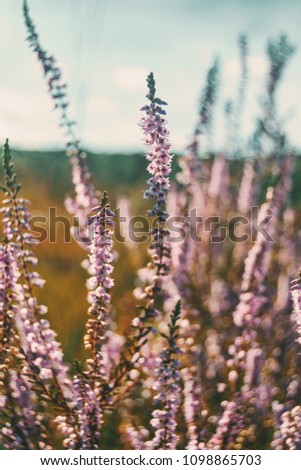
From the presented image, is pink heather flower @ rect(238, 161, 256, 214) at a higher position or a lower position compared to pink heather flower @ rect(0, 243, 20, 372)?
higher

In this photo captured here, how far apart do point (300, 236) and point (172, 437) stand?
4.38 metres

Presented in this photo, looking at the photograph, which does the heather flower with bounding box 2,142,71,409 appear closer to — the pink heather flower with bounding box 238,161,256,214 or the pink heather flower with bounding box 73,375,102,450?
the pink heather flower with bounding box 73,375,102,450

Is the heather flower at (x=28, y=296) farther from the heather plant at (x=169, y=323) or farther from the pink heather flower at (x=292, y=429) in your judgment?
the pink heather flower at (x=292, y=429)

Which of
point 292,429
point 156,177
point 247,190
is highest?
point 247,190

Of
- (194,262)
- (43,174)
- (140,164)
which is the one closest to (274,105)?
(194,262)

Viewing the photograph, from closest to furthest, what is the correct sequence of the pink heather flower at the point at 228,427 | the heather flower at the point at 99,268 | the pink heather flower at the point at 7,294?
the heather flower at the point at 99,268 < the pink heather flower at the point at 7,294 < the pink heather flower at the point at 228,427

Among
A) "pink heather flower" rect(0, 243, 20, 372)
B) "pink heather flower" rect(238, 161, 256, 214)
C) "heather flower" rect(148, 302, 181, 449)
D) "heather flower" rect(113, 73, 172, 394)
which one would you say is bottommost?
"heather flower" rect(148, 302, 181, 449)

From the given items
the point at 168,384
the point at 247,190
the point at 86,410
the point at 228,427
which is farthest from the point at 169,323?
the point at 247,190

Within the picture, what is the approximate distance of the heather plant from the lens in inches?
105

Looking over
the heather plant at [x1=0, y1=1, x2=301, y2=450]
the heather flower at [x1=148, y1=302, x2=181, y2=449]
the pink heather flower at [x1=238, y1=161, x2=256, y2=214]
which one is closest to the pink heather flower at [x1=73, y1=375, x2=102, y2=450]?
the heather plant at [x1=0, y1=1, x2=301, y2=450]

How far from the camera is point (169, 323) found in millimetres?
2652

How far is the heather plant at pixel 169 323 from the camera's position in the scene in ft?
8.72

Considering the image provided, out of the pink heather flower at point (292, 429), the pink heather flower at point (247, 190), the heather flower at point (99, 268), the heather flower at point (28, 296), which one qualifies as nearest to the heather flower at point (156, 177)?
the heather flower at point (99, 268)

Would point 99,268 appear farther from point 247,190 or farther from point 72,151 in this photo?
point 247,190
